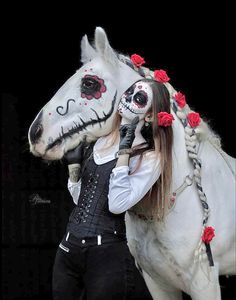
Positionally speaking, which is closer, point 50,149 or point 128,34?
point 50,149

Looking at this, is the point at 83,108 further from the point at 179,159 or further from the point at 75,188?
the point at 179,159

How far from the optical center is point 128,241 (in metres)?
2.82

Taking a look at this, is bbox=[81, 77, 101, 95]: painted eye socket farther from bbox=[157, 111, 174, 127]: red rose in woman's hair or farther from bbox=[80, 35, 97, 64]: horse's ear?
bbox=[157, 111, 174, 127]: red rose in woman's hair

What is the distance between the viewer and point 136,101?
8.27 feet

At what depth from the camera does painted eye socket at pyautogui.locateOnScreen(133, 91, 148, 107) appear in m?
2.52

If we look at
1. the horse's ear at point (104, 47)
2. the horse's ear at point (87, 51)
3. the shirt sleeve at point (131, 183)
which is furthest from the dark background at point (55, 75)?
the shirt sleeve at point (131, 183)

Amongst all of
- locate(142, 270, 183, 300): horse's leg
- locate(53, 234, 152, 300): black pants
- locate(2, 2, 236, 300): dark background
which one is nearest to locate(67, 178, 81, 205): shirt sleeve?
locate(53, 234, 152, 300): black pants

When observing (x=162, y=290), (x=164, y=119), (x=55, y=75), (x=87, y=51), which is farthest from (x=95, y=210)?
(x=55, y=75)

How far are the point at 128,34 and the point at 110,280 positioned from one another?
305 cm

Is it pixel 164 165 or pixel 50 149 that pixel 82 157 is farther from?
pixel 164 165

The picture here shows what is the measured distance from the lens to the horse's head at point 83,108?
2619 mm

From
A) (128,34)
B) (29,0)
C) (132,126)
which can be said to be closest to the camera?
(132,126)

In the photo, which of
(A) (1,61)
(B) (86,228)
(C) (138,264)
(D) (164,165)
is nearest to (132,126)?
(D) (164,165)

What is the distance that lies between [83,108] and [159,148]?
0.34 metres
